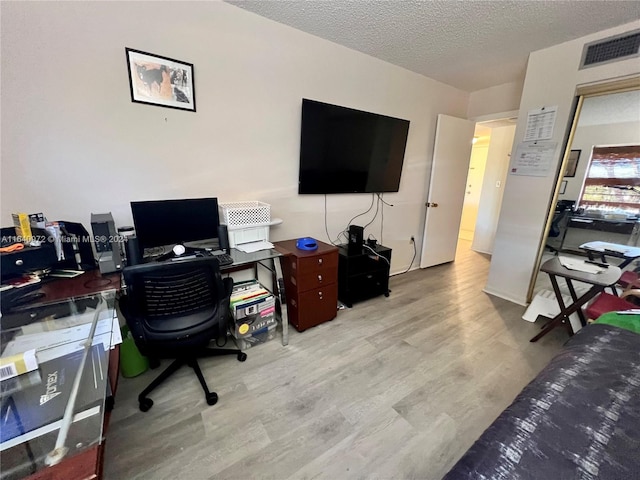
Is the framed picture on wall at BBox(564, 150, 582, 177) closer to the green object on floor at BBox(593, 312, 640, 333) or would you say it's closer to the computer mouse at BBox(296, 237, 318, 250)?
the green object on floor at BBox(593, 312, 640, 333)

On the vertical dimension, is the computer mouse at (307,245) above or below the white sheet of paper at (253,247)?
below

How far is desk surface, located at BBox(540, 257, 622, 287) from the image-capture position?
1814 mm

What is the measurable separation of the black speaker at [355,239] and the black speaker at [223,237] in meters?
1.25

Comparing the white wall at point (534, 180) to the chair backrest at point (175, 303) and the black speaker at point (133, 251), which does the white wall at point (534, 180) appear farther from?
the black speaker at point (133, 251)

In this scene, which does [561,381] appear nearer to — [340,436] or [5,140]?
[340,436]

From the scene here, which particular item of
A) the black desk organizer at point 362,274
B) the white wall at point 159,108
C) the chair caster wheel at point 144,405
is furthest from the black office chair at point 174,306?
the black desk organizer at point 362,274

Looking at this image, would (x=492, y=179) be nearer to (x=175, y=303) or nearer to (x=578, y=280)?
(x=578, y=280)

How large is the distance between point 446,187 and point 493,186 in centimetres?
143

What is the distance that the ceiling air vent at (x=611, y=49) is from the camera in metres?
1.98

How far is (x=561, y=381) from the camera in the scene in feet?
3.22

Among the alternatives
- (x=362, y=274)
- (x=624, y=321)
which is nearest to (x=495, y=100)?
(x=362, y=274)

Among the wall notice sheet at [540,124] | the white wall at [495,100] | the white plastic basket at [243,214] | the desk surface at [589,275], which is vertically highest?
→ the white wall at [495,100]

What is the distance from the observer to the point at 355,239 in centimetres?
271

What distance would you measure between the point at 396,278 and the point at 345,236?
1009 millimetres
